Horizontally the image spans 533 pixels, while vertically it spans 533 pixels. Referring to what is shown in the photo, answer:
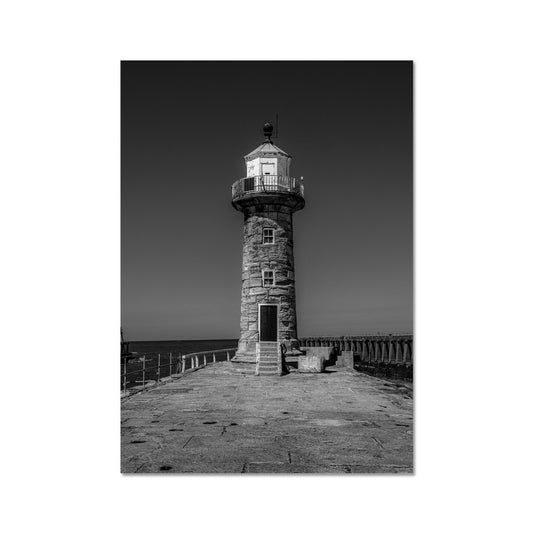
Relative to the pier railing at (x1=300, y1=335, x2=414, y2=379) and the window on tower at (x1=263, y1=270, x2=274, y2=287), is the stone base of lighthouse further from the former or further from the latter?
the pier railing at (x1=300, y1=335, x2=414, y2=379)

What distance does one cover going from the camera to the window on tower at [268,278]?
62.0ft

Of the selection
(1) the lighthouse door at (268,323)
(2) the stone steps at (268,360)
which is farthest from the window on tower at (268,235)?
(2) the stone steps at (268,360)

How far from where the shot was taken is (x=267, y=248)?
1909cm

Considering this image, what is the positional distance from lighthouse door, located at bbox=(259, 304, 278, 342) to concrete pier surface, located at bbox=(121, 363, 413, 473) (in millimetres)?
6759

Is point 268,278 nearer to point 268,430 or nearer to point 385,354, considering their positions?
point 268,430

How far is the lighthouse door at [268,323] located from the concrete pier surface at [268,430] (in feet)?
22.2

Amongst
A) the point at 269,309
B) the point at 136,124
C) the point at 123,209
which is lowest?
the point at 269,309

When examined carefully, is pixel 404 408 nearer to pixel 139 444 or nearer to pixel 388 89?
pixel 139 444
